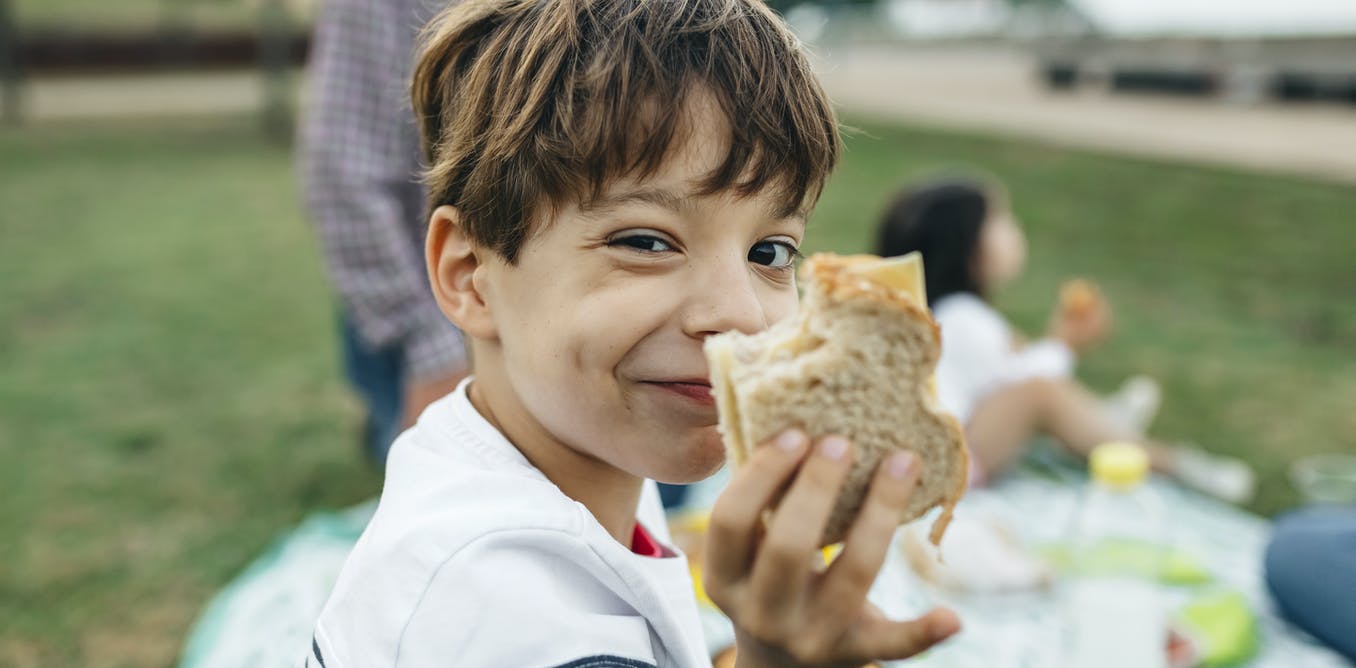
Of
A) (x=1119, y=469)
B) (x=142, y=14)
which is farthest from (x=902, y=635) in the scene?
(x=142, y=14)

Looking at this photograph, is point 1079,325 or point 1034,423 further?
point 1079,325

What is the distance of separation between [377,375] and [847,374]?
2.64 meters

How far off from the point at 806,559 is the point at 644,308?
1.22 feet

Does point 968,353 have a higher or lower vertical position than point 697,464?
lower

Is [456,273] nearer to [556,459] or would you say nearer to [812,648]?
[556,459]

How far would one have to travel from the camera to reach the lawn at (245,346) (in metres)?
4.60

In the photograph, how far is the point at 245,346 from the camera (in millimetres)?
7637

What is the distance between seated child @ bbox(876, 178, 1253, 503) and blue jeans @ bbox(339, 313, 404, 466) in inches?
98.3

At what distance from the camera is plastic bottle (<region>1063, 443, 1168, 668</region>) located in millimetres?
3186

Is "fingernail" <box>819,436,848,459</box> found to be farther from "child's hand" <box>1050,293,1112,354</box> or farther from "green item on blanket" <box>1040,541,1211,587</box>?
"child's hand" <box>1050,293,1112,354</box>

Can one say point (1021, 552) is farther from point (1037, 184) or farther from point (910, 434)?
point (1037, 184)

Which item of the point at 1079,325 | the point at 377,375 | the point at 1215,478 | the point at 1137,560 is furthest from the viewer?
the point at 1079,325

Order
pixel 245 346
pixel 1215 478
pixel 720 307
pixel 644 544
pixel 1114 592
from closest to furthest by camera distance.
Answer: pixel 720 307 → pixel 644 544 → pixel 1114 592 → pixel 1215 478 → pixel 245 346

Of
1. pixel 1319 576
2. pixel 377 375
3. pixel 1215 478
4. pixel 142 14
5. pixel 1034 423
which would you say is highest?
pixel 377 375
